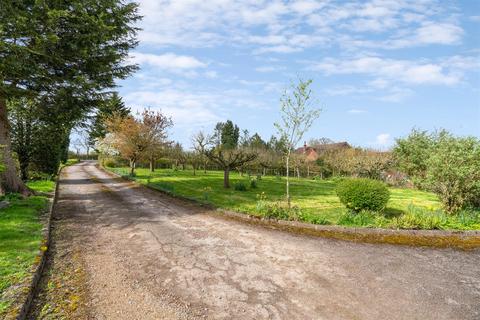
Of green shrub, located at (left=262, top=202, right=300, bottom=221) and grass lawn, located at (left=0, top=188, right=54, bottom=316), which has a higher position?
green shrub, located at (left=262, top=202, right=300, bottom=221)

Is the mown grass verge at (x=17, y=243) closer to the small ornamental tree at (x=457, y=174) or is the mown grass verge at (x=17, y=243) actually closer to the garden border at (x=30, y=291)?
the garden border at (x=30, y=291)

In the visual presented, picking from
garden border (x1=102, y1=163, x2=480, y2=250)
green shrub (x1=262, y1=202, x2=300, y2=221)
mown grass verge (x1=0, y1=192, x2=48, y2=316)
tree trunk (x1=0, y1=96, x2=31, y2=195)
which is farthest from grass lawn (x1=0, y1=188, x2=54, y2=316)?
green shrub (x1=262, y1=202, x2=300, y2=221)

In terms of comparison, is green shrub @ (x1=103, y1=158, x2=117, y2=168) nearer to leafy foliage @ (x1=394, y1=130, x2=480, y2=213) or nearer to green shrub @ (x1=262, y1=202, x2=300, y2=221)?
green shrub @ (x1=262, y1=202, x2=300, y2=221)

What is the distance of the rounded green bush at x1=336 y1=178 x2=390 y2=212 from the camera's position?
1107cm

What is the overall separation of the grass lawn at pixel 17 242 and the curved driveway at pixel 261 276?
3.58 feet

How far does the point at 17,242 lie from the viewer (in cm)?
748

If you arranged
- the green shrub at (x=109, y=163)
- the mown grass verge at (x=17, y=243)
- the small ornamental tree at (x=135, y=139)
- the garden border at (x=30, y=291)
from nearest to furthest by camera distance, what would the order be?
the garden border at (x=30, y=291) < the mown grass verge at (x=17, y=243) < the small ornamental tree at (x=135, y=139) < the green shrub at (x=109, y=163)

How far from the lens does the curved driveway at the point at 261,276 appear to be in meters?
4.87

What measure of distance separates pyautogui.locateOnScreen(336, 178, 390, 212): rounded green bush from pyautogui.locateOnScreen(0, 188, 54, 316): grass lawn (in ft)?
32.1

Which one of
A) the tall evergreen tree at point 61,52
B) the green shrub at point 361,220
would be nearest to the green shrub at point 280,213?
the green shrub at point 361,220

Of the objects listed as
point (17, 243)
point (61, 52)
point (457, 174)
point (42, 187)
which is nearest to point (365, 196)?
point (457, 174)

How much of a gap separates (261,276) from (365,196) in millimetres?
6536

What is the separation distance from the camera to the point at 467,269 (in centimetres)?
676

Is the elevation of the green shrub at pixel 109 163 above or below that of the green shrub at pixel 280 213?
above
